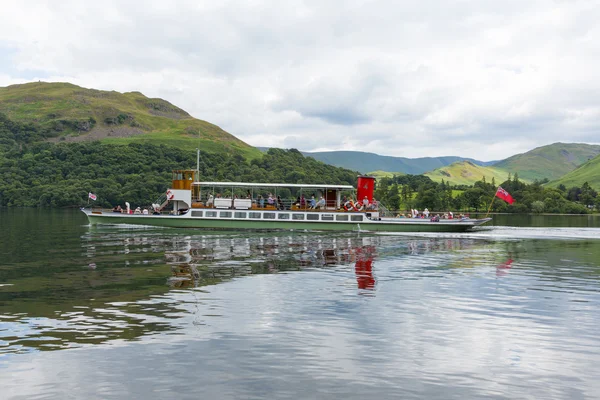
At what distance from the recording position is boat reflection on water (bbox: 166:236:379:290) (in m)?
33.3

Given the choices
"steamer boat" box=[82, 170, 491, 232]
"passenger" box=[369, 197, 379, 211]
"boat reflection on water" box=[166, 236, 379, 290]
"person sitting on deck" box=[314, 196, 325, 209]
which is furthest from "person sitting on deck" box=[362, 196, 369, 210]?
"boat reflection on water" box=[166, 236, 379, 290]

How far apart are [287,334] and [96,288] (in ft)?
45.6

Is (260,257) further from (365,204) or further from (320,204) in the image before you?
(365,204)

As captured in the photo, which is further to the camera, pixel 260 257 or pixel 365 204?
pixel 365 204

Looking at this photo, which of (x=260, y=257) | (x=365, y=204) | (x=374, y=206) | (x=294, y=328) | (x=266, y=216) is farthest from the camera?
(x=374, y=206)

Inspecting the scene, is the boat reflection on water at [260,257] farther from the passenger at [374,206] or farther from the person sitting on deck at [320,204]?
the passenger at [374,206]

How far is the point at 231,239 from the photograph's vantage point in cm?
6078

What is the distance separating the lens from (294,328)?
66.8 ft

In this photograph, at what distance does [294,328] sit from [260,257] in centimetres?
2347

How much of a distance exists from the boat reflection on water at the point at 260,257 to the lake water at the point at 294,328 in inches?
11.4

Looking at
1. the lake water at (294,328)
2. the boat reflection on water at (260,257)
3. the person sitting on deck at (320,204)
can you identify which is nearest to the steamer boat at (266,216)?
the person sitting on deck at (320,204)

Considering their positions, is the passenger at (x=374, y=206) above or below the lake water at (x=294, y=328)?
above

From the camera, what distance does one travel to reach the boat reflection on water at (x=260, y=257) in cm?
3333

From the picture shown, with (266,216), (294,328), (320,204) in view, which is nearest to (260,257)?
(294,328)
